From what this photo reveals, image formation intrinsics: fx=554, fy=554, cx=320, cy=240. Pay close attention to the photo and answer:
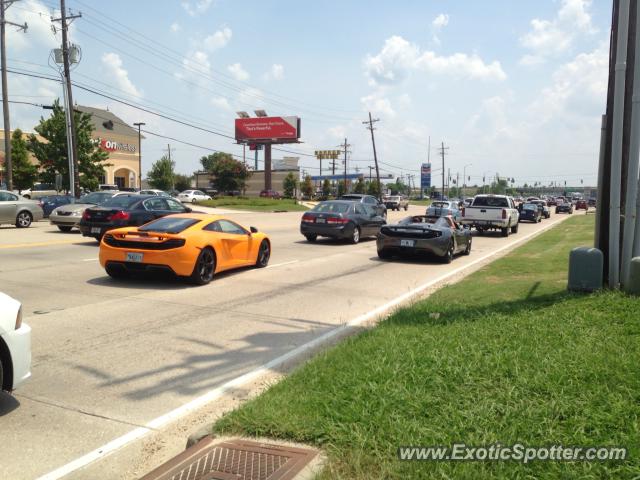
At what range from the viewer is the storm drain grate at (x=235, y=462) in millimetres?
3324

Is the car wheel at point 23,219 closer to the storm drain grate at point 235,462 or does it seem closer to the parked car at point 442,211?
the parked car at point 442,211

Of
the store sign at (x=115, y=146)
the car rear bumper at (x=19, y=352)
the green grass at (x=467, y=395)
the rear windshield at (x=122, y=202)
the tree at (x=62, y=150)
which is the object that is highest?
the store sign at (x=115, y=146)

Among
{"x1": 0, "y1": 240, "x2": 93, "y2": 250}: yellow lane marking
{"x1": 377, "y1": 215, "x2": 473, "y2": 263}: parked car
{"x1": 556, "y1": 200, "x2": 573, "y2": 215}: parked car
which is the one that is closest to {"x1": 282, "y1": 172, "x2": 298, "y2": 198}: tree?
{"x1": 556, "y1": 200, "x2": 573, "y2": 215}: parked car

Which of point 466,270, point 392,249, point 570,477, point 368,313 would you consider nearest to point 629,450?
point 570,477

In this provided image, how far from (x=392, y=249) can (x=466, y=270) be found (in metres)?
2.21

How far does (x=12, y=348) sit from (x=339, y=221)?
50.4 feet

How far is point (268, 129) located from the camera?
3457 inches

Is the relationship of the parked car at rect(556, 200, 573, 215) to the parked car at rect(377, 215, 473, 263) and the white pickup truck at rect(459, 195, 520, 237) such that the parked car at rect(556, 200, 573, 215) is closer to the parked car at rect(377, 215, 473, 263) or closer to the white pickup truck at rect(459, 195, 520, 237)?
the white pickup truck at rect(459, 195, 520, 237)

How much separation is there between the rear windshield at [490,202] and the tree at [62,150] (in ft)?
104

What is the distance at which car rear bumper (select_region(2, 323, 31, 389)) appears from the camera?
4234mm

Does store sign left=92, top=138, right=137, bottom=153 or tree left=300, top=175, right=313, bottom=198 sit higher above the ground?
store sign left=92, top=138, right=137, bottom=153

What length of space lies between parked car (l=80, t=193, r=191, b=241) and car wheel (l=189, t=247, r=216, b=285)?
7.07 m

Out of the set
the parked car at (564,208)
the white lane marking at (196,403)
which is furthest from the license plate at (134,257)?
the parked car at (564,208)

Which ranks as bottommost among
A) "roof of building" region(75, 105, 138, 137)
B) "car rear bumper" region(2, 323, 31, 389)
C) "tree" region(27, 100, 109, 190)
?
"car rear bumper" region(2, 323, 31, 389)
